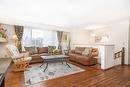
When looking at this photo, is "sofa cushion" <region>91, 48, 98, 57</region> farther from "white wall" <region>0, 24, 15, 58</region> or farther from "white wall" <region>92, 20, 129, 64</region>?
"white wall" <region>0, 24, 15, 58</region>

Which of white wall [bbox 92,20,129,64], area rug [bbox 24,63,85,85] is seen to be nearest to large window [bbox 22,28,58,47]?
area rug [bbox 24,63,85,85]

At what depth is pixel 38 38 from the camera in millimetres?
6512

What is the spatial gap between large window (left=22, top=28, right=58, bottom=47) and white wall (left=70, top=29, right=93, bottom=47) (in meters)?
1.43

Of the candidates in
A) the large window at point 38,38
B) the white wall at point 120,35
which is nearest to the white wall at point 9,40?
the large window at point 38,38

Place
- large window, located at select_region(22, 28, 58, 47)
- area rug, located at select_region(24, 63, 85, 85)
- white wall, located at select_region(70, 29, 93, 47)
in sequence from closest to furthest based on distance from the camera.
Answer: area rug, located at select_region(24, 63, 85, 85) → large window, located at select_region(22, 28, 58, 47) → white wall, located at select_region(70, 29, 93, 47)

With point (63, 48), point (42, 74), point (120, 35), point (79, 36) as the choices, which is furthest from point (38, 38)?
point (120, 35)

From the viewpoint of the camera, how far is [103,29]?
23.7ft

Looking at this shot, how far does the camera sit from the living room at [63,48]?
3.01 metres

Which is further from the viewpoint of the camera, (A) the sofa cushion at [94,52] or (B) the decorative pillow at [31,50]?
(B) the decorative pillow at [31,50]

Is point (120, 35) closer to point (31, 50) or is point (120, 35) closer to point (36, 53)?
point (36, 53)

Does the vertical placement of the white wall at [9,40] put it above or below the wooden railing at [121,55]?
above

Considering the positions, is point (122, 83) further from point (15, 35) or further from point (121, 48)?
point (15, 35)

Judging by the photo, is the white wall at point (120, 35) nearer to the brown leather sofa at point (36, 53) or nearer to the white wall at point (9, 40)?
the brown leather sofa at point (36, 53)

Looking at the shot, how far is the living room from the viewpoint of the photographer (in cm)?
301
